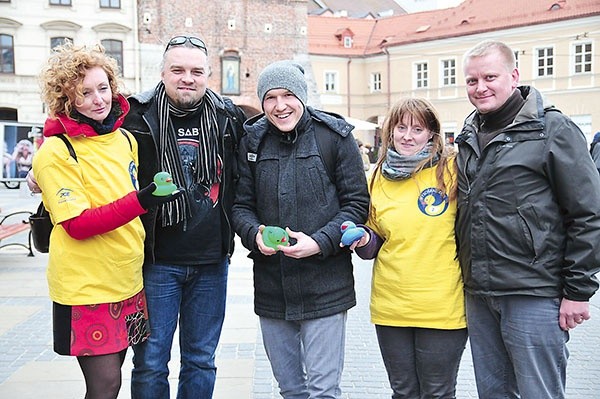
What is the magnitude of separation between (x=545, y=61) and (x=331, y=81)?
1408cm

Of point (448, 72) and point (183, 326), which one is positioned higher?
point (448, 72)

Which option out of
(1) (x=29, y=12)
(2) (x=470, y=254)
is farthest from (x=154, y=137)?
(1) (x=29, y=12)

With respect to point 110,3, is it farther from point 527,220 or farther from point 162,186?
point 527,220

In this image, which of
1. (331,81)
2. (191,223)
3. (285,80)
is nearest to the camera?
(285,80)

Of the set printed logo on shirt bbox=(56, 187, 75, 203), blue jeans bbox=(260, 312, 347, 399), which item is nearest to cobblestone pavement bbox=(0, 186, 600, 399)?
blue jeans bbox=(260, 312, 347, 399)

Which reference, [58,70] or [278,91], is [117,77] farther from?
[278,91]

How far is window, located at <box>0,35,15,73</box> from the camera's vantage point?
29688 millimetres

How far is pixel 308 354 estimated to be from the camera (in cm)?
322

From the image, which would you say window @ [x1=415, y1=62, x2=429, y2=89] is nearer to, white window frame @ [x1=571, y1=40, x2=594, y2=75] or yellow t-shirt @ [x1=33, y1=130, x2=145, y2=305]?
white window frame @ [x1=571, y1=40, x2=594, y2=75]

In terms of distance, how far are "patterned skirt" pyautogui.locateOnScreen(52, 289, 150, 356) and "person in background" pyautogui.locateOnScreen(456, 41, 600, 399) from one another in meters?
1.67

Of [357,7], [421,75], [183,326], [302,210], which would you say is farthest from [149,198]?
[357,7]

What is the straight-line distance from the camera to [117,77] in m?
3.13

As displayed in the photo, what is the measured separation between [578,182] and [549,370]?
873 mm

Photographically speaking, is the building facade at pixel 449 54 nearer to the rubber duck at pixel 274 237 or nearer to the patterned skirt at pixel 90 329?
the rubber duck at pixel 274 237
